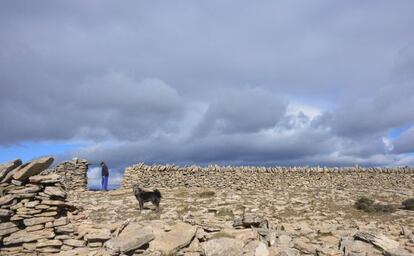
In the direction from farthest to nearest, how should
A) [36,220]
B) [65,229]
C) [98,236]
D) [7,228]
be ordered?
1. [65,229]
2. [36,220]
3. [98,236]
4. [7,228]

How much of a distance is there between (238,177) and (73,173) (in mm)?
12822

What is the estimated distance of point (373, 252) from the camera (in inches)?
537

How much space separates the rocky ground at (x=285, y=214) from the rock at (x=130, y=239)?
64.3 inches

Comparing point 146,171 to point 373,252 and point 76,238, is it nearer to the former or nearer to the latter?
point 76,238

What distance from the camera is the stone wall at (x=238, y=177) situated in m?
32.6

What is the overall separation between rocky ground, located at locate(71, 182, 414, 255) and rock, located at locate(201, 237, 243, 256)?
0.65 metres

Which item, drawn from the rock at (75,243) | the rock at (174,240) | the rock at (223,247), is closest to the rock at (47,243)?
the rock at (75,243)

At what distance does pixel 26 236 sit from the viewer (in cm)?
1282

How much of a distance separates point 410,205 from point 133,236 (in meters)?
16.5

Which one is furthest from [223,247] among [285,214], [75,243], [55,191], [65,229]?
[285,214]

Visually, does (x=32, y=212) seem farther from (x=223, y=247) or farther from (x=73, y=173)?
(x=73, y=173)

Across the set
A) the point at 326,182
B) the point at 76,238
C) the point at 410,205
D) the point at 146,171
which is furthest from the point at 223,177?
the point at 76,238

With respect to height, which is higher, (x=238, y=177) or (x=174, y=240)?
(x=238, y=177)

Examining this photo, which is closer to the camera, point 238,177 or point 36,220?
point 36,220
